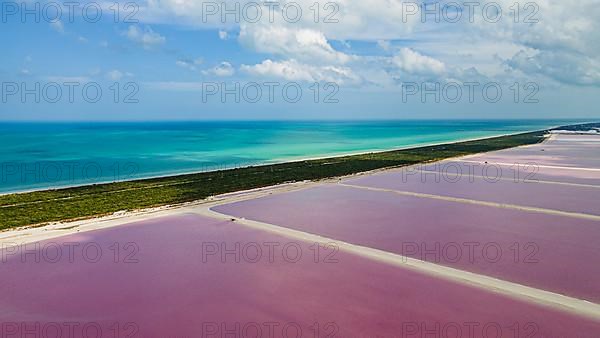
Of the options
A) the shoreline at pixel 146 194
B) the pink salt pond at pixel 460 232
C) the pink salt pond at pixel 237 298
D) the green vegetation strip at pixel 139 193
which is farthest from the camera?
the green vegetation strip at pixel 139 193

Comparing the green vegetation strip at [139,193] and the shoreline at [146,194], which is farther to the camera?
the green vegetation strip at [139,193]

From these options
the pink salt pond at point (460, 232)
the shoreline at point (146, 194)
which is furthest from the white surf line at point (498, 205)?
the shoreline at point (146, 194)

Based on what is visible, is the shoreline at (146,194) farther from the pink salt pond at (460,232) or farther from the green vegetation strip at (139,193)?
the pink salt pond at (460,232)

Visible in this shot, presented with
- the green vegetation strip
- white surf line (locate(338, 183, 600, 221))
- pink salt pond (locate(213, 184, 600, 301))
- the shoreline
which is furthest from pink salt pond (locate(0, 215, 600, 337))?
white surf line (locate(338, 183, 600, 221))

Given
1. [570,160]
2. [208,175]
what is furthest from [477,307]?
[570,160]

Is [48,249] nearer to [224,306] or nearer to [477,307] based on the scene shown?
[224,306]

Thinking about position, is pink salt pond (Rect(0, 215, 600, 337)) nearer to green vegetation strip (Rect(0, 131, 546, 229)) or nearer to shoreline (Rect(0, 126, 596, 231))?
shoreline (Rect(0, 126, 596, 231))
